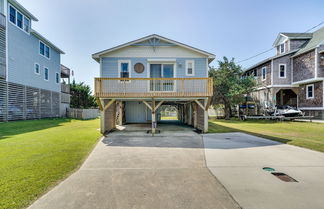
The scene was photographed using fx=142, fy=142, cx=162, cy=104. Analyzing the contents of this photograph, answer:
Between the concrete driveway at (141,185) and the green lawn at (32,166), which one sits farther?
the green lawn at (32,166)

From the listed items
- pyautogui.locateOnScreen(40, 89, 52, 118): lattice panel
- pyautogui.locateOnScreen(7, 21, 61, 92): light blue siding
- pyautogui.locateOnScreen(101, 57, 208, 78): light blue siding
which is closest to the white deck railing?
pyautogui.locateOnScreen(101, 57, 208, 78): light blue siding

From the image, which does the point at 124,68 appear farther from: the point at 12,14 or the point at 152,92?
the point at 12,14

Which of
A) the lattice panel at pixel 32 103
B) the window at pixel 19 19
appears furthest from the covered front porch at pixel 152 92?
the window at pixel 19 19

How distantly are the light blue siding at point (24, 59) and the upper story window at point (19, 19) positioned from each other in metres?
0.45

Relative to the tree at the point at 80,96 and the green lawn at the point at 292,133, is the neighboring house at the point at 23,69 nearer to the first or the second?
the tree at the point at 80,96

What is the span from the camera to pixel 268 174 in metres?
3.49

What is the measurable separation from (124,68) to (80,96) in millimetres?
17440

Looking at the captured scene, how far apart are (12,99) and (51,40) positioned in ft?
29.5

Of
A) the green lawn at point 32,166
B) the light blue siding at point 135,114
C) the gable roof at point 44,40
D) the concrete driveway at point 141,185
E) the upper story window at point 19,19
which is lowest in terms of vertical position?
the concrete driveway at point 141,185

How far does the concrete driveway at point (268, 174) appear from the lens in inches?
98.0

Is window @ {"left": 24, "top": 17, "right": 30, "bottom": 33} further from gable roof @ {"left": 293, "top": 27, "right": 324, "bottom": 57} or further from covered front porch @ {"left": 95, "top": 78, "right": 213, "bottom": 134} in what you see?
gable roof @ {"left": 293, "top": 27, "right": 324, "bottom": 57}

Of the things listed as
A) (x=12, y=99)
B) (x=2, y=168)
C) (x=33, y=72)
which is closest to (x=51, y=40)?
(x=33, y=72)

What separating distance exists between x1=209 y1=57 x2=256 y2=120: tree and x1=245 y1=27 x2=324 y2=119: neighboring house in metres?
2.46

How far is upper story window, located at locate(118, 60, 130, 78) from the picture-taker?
1034cm
